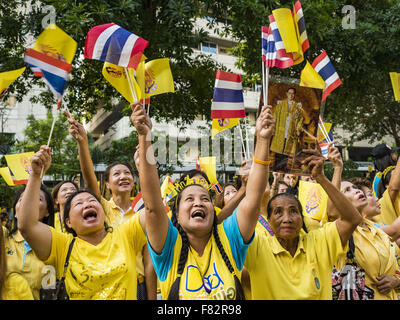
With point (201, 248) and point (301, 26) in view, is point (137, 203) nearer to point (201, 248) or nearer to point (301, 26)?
point (201, 248)

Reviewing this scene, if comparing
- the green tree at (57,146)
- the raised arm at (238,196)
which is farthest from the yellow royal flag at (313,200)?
the green tree at (57,146)

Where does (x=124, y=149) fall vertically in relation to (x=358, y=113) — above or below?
below

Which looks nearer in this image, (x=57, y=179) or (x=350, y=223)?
(x=350, y=223)

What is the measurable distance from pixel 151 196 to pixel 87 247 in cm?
69

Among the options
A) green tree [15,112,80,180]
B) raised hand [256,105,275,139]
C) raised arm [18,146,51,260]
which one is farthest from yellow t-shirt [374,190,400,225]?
green tree [15,112,80,180]

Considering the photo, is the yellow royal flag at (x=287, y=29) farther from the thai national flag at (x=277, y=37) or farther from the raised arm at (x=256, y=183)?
the raised arm at (x=256, y=183)

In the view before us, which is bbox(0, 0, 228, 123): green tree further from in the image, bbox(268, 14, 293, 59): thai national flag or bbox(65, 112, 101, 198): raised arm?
bbox(268, 14, 293, 59): thai national flag

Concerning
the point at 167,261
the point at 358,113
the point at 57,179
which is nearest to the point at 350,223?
the point at 167,261

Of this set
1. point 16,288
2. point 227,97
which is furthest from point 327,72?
point 16,288

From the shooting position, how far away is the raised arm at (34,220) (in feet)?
7.54

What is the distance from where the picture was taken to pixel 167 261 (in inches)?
83.0

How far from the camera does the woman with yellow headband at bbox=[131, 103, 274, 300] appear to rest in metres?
2.03
